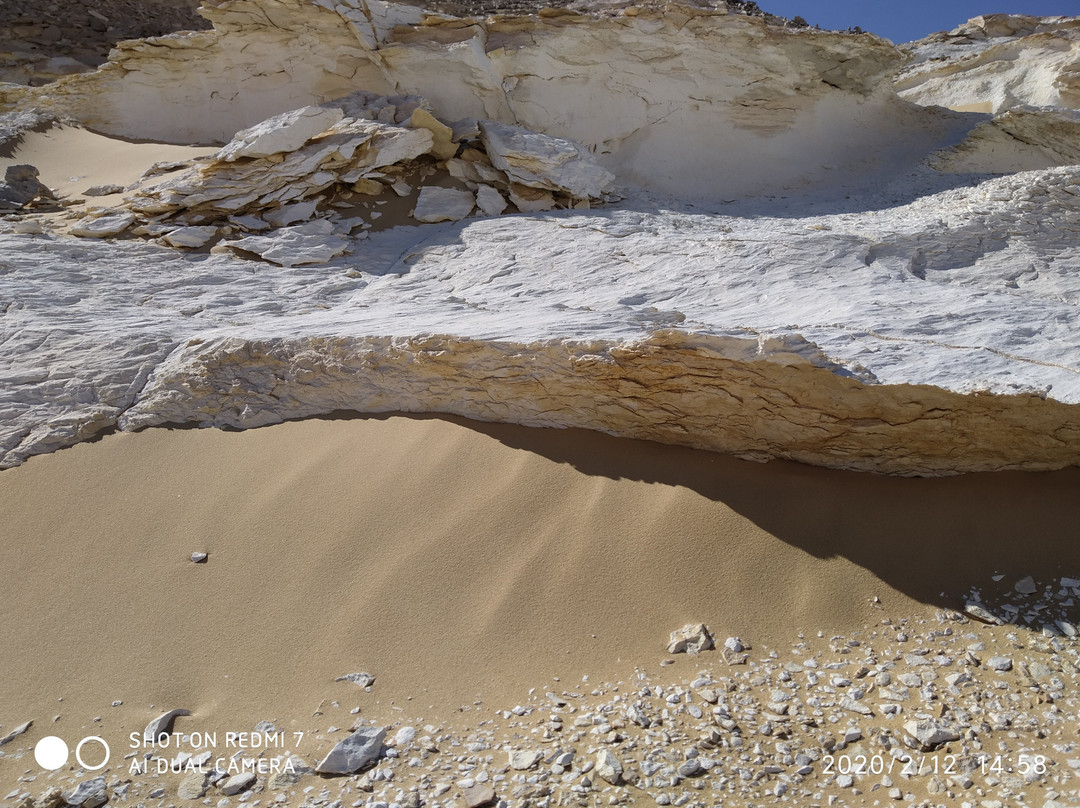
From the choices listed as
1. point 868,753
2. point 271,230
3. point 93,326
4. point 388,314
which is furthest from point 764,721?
point 271,230

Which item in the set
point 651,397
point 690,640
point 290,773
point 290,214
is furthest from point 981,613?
point 290,214

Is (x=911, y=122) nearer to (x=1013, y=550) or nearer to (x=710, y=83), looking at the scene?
(x=710, y=83)

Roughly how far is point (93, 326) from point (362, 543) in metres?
1.75

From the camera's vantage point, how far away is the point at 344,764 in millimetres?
1488

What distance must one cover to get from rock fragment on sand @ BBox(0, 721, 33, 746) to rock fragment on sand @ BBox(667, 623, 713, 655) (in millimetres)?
1628

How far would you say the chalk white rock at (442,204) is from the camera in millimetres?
4246

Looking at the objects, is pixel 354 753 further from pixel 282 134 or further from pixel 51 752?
pixel 282 134

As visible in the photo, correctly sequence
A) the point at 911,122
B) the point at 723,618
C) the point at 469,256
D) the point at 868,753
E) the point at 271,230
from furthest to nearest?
the point at 911,122
the point at 271,230
the point at 469,256
the point at 723,618
the point at 868,753

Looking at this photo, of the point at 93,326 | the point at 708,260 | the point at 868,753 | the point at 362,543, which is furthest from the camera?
the point at 708,260

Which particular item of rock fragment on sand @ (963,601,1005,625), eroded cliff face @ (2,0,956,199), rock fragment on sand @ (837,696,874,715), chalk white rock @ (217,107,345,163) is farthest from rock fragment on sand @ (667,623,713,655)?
eroded cliff face @ (2,0,956,199)

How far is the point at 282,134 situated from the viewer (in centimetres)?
432

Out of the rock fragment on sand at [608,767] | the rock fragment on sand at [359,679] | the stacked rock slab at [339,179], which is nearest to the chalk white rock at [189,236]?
the stacked rock slab at [339,179]

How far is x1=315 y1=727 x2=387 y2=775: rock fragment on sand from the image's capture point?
1483mm

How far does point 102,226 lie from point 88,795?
3458mm
